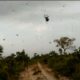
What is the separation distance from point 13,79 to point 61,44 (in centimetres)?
4517

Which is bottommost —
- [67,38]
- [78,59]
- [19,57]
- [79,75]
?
[79,75]

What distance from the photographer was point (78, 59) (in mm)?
38000

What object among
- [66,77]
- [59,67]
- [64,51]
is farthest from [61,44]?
[66,77]

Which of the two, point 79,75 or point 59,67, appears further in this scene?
point 59,67

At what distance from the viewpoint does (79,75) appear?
96.2 feet

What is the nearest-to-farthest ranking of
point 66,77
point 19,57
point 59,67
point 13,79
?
point 66,77 → point 13,79 → point 59,67 → point 19,57

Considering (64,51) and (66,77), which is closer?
(66,77)

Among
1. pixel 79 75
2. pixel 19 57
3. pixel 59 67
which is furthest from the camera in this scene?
pixel 19 57

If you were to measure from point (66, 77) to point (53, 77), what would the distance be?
221 cm

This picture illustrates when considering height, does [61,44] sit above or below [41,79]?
above

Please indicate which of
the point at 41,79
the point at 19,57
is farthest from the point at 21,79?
the point at 19,57

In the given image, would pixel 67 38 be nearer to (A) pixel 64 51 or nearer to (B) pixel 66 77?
(A) pixel 64 51

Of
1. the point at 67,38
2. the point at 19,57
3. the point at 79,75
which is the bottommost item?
the point at 79,75

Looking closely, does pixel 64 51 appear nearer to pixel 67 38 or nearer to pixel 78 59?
pixel 67 38
